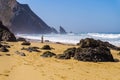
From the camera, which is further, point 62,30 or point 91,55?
point 62,30

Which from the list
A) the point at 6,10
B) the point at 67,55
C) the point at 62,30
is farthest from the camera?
the point at 62,30

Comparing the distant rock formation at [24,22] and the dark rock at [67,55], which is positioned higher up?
the distant rock formation at [24,22]

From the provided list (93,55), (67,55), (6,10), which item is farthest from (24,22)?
(93,55)

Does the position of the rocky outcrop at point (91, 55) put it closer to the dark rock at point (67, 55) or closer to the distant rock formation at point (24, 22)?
the dark rock at point (67, 55)

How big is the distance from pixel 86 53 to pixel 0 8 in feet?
219

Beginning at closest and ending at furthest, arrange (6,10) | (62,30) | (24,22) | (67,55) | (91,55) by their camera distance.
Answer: (91,55)
(67,55)
(6,10)
(24,22)
(62,30)

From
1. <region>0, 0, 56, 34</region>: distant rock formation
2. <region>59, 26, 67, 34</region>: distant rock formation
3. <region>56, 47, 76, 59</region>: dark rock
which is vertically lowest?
<region>56, 47, 76, 59</region>: dark rock

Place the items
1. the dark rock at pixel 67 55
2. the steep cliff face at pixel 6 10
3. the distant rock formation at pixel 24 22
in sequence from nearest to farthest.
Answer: the dark rock at pixel 67 55 → the steep cliff face at pixel 6 10 → the distant rock formation at pixel 24 22

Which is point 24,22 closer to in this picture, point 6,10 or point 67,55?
point 6,10

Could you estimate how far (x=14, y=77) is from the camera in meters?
10.2

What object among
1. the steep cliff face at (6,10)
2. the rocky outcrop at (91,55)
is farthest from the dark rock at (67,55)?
the steep cliff face at (6,10)

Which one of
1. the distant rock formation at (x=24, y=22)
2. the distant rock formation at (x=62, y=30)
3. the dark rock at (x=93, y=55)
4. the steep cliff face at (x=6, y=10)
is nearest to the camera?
the dark rock at (x=93, y=55)

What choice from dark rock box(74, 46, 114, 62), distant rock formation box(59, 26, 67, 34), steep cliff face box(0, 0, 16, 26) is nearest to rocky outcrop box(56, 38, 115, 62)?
dark rock box(74, 46, 114, 62)

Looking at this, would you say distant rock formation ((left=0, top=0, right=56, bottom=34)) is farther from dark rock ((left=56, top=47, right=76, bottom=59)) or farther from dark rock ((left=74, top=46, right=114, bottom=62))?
dark rock ((left=74, top=46, right=114, bottom=62))
